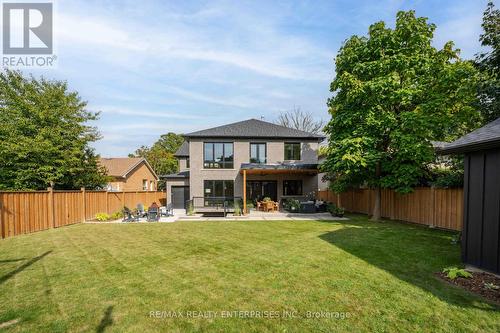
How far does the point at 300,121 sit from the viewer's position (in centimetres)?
4366

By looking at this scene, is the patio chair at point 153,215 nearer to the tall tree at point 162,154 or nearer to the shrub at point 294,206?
the shrub at point 294,206

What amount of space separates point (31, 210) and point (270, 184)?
47.8 ft

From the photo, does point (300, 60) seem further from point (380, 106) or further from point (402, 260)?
point (402, 260)

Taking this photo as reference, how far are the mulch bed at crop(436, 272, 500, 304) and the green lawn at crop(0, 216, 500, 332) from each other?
259 mm

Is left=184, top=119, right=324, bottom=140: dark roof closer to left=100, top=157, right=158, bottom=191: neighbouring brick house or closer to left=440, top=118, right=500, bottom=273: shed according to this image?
left=100, top=157, right=158, bottom=191: neighbouring brick house

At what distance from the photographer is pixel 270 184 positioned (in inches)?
794

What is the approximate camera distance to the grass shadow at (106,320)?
3395mm

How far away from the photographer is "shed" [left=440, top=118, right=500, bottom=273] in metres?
5.16

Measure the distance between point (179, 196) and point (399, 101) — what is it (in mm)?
18356

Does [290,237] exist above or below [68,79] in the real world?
below

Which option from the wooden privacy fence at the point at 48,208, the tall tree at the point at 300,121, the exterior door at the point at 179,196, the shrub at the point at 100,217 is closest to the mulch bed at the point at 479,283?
the wooden privacy fence at the point at 48,208

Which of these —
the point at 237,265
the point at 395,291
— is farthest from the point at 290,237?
the point at 395,291

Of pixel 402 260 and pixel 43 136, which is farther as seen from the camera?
pixel 43 136

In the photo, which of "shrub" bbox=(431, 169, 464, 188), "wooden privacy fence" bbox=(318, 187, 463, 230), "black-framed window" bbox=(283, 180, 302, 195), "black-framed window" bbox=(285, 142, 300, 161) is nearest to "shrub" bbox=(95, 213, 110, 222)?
"black-framed window" bbox=(283, 180, 302, 195)
